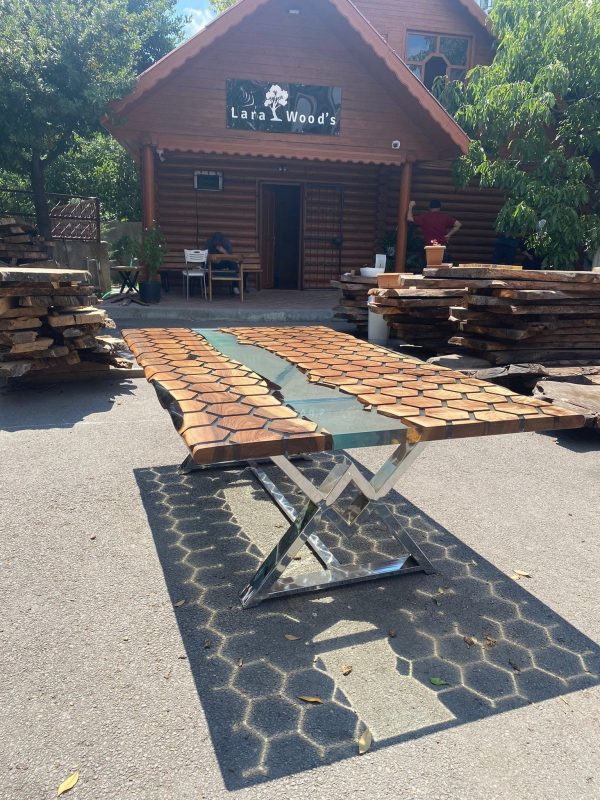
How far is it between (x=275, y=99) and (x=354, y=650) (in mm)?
11794

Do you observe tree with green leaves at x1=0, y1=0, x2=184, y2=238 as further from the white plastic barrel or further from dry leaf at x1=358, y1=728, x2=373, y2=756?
dry leaf at x1=358, y1=728, x2=373, y2=756

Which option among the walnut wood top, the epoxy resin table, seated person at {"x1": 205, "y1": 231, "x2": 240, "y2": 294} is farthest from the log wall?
the epoxy resin table

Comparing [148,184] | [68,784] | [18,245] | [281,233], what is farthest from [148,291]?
[68,784]

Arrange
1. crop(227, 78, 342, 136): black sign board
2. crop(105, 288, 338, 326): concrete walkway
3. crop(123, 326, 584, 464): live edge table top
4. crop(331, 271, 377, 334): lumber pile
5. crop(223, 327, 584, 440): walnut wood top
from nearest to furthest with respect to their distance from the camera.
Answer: crop(123, 326, 584, 464): live edge table top, crop(223, 327, 584, 440): walnut wood top, crop(331, 271, 377, 334): lumber pile, crop(105, 288, 338, 326): concrete walkway, crop(227, 78, 342, 136): black sign board

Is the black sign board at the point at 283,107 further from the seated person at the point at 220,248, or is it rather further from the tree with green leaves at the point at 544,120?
the tree with green leaves at the point at 544,120

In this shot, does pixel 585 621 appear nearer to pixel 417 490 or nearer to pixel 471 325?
pixel 417 490

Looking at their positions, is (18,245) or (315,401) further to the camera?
(18,245)

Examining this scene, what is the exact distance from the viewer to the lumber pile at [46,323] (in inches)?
230

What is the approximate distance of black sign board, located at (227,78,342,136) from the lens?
11648mm

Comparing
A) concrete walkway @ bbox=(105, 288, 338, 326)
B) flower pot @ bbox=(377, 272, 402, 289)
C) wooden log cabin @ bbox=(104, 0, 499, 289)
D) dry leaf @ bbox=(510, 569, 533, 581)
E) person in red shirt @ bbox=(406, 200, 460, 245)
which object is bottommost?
dry leaf @ bbox=(510, 569, 533, 581)

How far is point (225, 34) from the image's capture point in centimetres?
1144

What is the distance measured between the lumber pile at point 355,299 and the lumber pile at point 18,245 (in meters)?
5.71

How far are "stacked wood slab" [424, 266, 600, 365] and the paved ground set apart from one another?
2826 millimetres

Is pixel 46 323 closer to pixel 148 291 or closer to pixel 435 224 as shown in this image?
pixel 148 291
